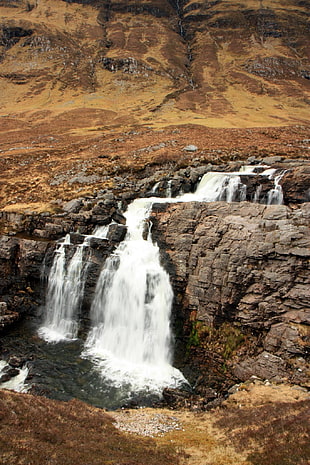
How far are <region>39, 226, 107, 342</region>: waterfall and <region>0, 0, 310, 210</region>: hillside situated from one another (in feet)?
34.3

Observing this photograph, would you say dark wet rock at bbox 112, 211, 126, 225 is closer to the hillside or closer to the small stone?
the hillside

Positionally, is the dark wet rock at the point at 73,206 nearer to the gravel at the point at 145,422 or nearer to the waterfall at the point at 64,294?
the waterfall at the point at 64,294

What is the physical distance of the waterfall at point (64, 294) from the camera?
25188 mm

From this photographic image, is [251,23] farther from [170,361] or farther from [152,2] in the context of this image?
[170,361]

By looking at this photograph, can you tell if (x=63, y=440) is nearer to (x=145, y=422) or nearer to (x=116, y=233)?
(x=145, y=422)

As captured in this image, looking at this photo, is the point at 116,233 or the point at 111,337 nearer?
the point at 111,337

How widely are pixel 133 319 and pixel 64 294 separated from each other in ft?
23.0

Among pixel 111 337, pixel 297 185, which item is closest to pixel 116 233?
pixel 111 337

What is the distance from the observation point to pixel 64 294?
2608cm

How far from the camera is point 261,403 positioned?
15.3 m

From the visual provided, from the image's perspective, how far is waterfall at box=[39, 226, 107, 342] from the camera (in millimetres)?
25188

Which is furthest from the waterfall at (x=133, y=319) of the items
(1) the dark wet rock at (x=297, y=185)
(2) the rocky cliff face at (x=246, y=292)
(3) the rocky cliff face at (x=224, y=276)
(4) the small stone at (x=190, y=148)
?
(4) the small stone at (x=190, y=148)

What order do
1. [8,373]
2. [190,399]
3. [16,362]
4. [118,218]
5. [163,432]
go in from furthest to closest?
[118,218] < [16,362] < [8,373] < [190,399] < [163,432]

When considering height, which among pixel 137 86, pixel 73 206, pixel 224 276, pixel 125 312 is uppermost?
pixel 137 86
